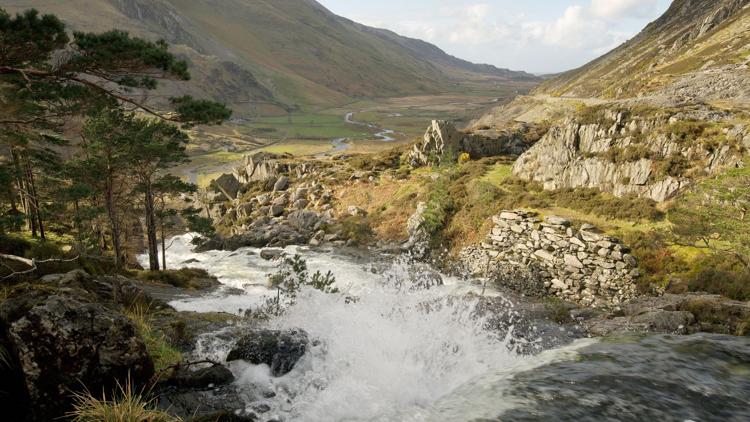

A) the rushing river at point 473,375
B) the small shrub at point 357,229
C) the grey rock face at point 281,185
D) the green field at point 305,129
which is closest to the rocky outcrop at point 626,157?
the small shrub at point 357,229

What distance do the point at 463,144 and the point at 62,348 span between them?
48.5 m

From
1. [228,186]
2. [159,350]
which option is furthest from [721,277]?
[228,186]

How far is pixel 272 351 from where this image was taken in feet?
32.7

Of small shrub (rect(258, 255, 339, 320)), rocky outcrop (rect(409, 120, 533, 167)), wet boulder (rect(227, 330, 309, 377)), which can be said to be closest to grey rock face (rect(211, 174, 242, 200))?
rocky outcrop (rect(409, 120, 533, 167))

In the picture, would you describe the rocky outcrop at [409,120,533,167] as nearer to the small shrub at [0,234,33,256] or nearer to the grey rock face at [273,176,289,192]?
the grey rock face at [273,176,289,192]

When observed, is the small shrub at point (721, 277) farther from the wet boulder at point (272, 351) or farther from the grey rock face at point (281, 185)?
the grey rock face at point (281, 185)

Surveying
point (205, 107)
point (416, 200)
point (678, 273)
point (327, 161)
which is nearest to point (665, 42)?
point (327, 161)

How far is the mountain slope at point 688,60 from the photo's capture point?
179 feet

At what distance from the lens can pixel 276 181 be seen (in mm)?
60250

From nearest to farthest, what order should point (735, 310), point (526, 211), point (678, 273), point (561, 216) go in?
point (735, 310), point (678, 273), point (561, 216), point (526, 211)

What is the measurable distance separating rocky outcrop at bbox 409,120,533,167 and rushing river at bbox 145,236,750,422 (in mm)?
38660

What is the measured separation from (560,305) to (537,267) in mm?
5478

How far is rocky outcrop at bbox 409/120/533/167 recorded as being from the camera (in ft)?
165

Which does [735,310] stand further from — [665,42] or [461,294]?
[665,42]
